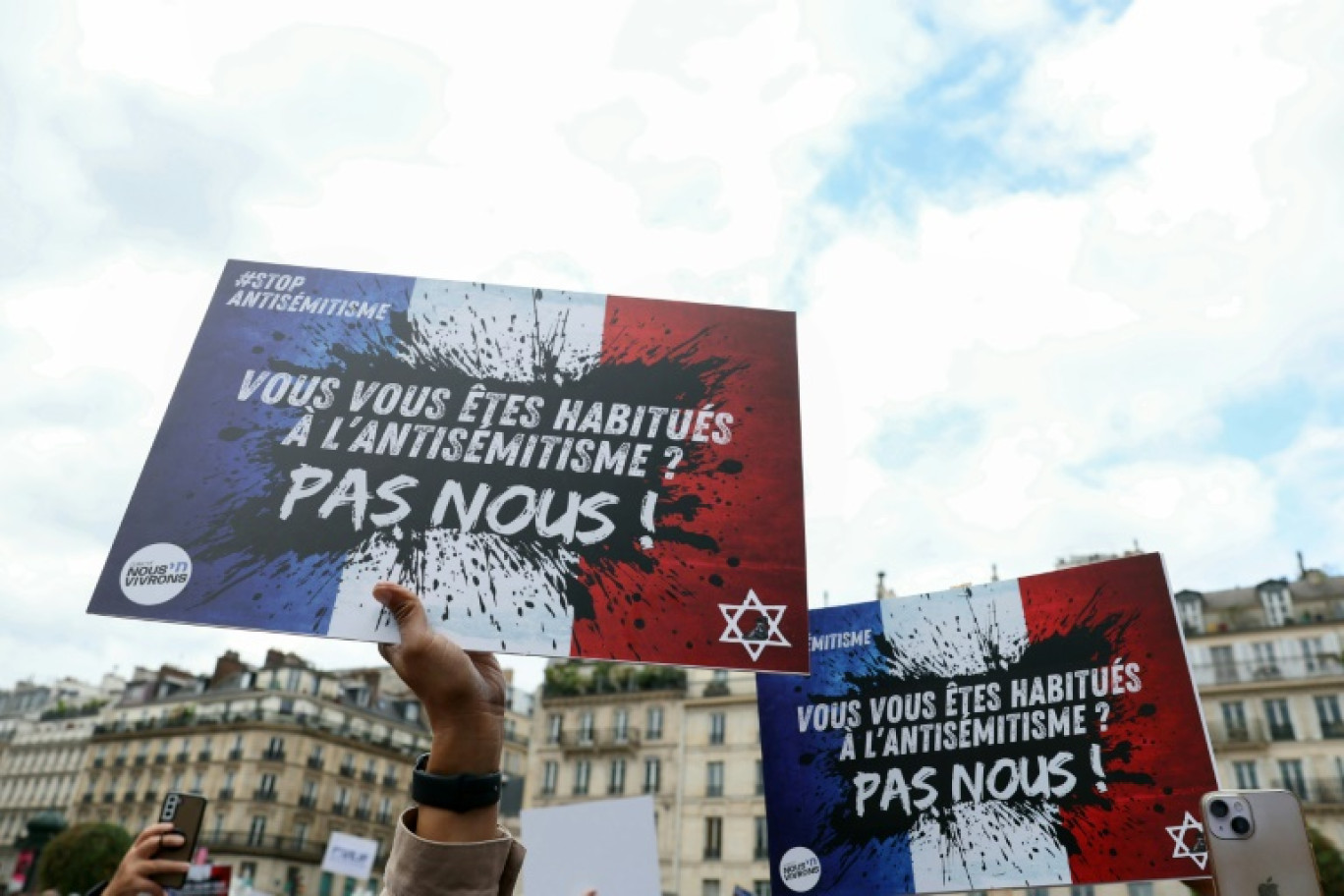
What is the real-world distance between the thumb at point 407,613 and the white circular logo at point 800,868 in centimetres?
335

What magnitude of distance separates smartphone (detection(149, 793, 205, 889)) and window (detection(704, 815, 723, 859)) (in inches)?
1792

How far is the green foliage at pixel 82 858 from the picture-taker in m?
47.4

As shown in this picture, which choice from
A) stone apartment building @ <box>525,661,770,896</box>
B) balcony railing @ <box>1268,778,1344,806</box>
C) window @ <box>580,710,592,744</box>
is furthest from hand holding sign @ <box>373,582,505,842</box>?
window @ <box>580,710,592,744</box>

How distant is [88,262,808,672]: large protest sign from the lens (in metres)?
3.62

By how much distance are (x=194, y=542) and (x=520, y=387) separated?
1404 mm

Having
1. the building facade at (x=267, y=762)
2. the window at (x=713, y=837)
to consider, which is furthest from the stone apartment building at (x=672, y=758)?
the building facade at (x=267, y=762)

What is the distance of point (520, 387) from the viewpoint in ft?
13.8

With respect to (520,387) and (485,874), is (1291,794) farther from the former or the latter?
(520,387)

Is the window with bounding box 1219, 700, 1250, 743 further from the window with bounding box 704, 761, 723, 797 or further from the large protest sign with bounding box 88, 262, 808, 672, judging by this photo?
the large protest sign with bounding box 88, 262, 808, 672

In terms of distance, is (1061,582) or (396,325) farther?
(1061,582)

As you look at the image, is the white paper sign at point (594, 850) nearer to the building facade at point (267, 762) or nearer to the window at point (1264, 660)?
the window at point (1264, 660)

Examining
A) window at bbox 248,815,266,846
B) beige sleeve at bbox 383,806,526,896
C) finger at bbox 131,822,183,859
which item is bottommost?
beige sleeve at bbox 383,806,526,896

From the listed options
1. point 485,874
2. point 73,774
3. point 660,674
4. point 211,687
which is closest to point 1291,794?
point 485,874

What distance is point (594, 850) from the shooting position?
5.23 metres
